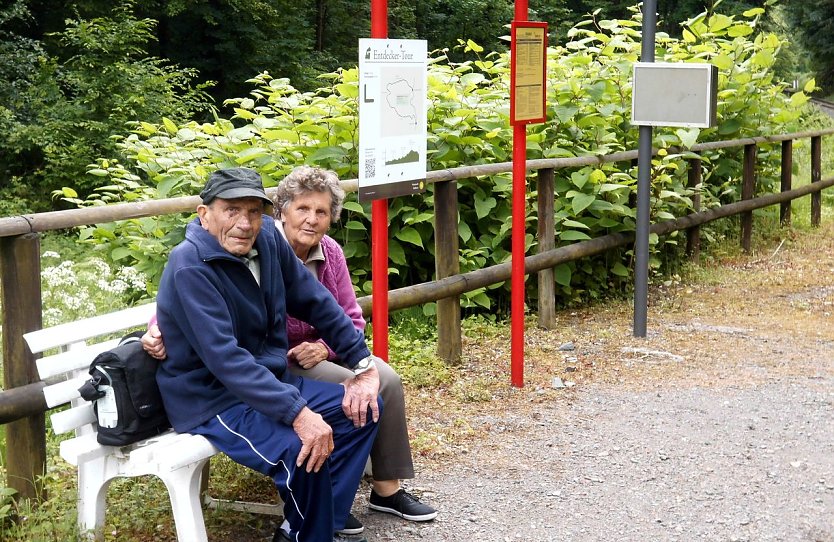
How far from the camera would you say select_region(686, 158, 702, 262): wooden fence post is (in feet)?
30.1

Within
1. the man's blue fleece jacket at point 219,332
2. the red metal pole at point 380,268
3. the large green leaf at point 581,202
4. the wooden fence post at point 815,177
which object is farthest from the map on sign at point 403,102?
the wooden fence post at point 815,177

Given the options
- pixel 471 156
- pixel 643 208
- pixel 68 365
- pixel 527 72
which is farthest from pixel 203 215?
pixel 643 208

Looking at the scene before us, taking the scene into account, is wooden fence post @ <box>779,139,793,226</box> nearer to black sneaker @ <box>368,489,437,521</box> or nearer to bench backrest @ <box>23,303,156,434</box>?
black sneaker @ <box>368,489,437,521</box>

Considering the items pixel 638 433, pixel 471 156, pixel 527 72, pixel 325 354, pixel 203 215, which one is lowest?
pixel 638 433

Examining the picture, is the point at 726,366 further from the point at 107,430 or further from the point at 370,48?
the point at 107,430

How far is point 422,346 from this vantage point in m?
6.54

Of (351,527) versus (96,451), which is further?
(351,527)

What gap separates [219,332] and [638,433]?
2527 mm

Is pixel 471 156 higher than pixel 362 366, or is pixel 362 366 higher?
pixel 471 156

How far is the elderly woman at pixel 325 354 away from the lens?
3.94m

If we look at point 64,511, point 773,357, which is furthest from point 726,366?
point 64,511

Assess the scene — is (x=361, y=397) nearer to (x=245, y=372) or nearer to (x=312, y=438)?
(x=312, y=438)

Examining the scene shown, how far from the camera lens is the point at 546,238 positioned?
718 cm

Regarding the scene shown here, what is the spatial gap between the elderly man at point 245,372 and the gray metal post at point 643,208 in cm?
381
